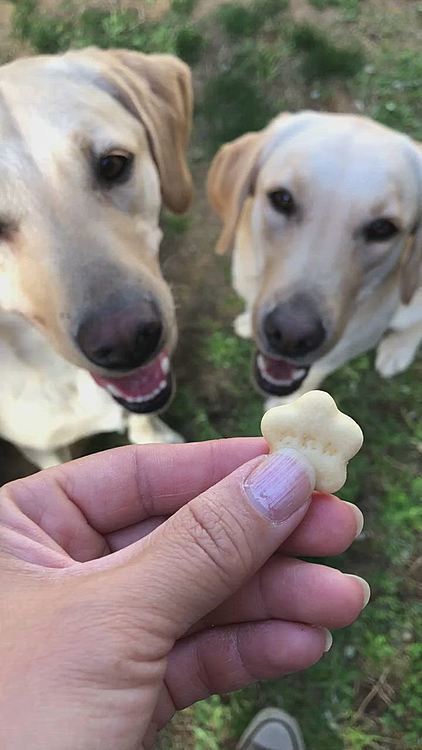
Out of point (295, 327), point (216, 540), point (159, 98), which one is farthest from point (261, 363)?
point (216, 540)

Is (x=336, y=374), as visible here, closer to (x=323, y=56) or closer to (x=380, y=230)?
(x=380, y=230)

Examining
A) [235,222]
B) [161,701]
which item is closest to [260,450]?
[161,701]

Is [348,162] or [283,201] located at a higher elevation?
[348,162]

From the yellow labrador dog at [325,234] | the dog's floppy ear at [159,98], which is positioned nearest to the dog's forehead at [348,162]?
the yellow labrador dog at [325,234]

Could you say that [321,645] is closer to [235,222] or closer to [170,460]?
[170,460]

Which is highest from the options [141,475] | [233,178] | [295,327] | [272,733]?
[233,178]

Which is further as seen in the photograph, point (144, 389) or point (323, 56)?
point (323, 56)

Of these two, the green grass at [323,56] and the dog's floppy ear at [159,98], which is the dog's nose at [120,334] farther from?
the green grass at [323,56]
